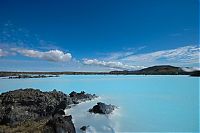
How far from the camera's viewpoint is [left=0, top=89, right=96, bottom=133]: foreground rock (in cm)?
1188

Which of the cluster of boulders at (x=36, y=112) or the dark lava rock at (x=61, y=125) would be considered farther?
the cluster of boulders at (x=36, y=112)

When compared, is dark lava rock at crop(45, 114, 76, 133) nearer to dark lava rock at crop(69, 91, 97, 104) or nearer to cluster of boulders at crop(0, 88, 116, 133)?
cluster of boulders at crop(0, 88, 116, 133)

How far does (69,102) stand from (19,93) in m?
4.64

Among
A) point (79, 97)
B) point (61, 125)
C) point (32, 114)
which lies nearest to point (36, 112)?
point (32, 114)

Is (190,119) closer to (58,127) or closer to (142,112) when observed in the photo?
(142,112)

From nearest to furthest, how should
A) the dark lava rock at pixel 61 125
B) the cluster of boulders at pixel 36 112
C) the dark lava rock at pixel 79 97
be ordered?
the dark lava rock at pixel 61 125, the cluster of boulders at pixel 36 112, the dark lava rock at pixel 79 97

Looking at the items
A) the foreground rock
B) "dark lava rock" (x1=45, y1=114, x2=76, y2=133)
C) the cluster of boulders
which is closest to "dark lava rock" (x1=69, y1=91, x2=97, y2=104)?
the cluster of boulders

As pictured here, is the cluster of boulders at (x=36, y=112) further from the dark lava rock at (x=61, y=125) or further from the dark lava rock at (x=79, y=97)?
the dark lava rock at (x=79, y=97)

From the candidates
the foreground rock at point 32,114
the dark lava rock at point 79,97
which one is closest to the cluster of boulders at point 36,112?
the foreground rock at point 32,114

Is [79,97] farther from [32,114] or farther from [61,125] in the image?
[61,125]

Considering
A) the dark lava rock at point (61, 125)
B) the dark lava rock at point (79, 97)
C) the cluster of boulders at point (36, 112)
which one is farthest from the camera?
the dark lava rock at point (79, 97)

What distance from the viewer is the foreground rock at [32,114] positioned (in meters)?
11.9

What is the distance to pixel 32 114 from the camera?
15742 mm

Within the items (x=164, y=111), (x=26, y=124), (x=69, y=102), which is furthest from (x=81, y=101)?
(x=26, y=124)
